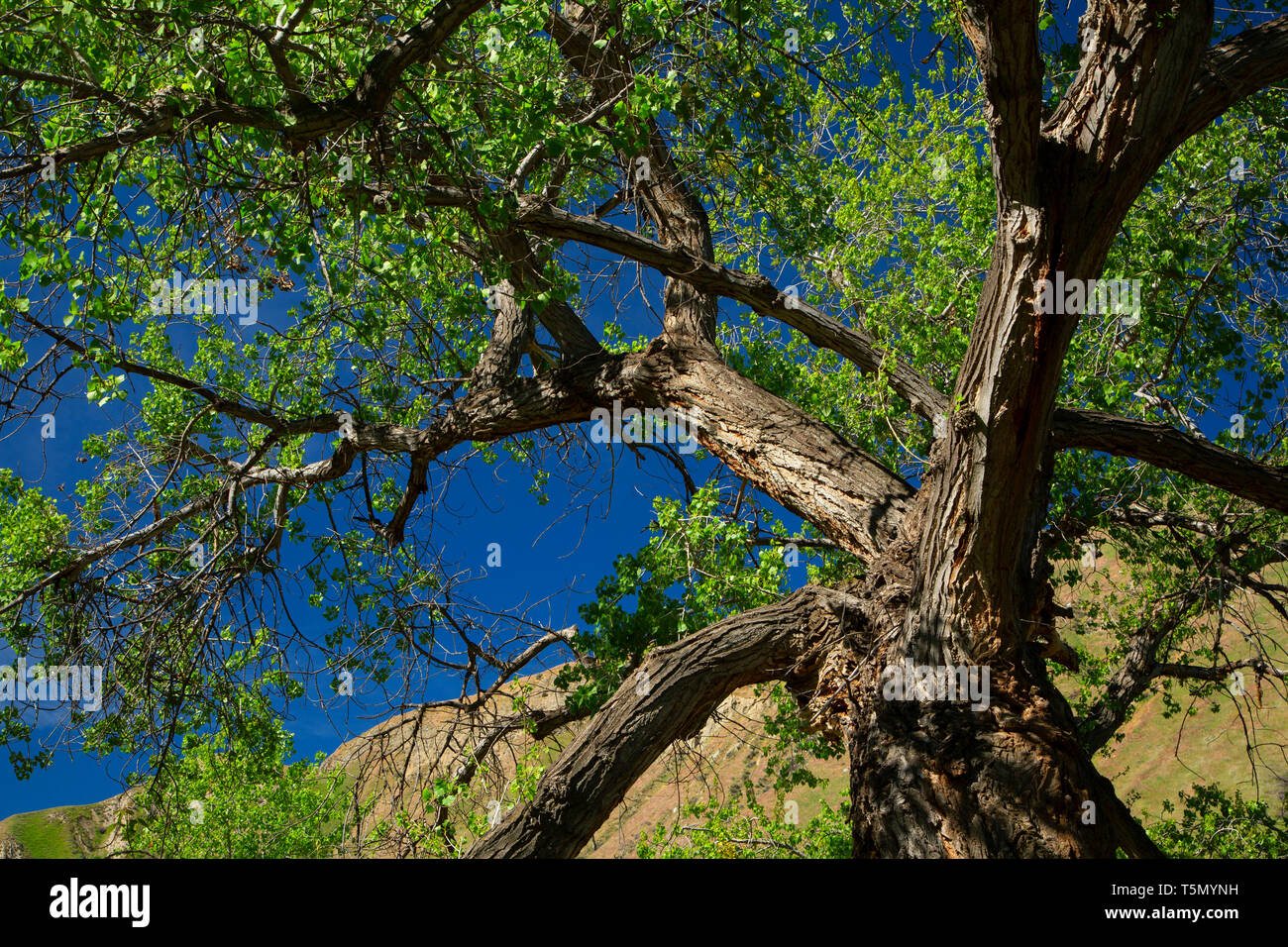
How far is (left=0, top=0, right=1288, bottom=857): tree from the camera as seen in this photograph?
4379mm

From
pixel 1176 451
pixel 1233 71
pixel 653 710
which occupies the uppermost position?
pixel 1233 71

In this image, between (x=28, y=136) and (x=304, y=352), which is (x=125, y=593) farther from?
(x=28, y=136)

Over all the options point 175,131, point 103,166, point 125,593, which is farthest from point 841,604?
point 125,593

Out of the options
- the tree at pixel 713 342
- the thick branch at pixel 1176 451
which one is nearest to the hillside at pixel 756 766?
the tree at pixel 713 342

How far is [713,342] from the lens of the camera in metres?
7.78

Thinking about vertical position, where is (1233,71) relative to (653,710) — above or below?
above

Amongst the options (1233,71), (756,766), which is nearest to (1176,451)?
(1233,71)

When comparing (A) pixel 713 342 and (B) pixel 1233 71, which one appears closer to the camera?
(B) pixel 1233 71

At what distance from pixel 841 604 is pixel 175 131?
437cm

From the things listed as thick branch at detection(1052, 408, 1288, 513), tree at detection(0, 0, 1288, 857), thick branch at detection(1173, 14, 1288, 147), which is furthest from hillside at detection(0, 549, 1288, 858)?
thick branch at detection(1173, 14, 1288, 147)

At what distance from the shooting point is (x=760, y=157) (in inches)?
279

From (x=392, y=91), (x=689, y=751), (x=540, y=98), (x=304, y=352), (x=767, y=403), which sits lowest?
(x=689, y=751)

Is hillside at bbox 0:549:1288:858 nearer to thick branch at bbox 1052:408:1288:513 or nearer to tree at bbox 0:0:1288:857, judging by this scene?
tree at bbox 0:0:1288:857

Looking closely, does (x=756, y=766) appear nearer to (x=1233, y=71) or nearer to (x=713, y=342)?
(x=713, y=342)
